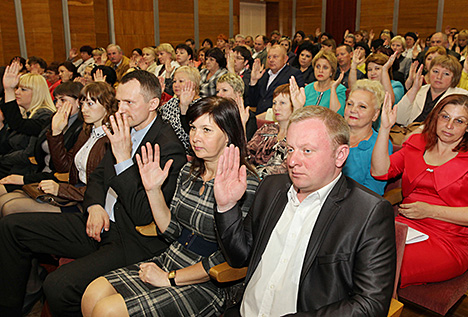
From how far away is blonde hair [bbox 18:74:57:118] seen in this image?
397 cm

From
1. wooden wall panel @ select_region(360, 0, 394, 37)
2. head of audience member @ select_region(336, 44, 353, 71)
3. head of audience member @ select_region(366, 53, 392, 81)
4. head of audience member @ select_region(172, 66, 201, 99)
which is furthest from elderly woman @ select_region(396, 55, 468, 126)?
wooden wall panel @ select_region(360, 0, 394, 37)

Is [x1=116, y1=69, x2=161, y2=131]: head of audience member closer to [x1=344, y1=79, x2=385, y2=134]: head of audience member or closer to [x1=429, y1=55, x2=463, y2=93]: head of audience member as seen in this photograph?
[x1=344, y1=79, x2=385, y2=134]: head of audience member

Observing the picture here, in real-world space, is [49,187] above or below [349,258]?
below

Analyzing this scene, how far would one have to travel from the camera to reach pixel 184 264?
1.96 metres

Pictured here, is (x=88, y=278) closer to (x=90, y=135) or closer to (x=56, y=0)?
(x=90, y=135)

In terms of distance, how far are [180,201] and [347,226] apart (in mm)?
920

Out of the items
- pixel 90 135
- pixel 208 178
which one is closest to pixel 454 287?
pixel 208 178

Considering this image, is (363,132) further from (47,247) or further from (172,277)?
(47,247)

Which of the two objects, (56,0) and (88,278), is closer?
(88,278)


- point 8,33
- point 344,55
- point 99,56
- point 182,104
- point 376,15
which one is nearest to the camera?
point 182,104

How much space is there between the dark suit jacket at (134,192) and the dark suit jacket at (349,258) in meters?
1.05

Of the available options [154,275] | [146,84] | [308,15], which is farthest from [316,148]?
[308,15]

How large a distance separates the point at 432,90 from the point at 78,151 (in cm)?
318

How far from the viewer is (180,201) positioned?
2027 millimetres
